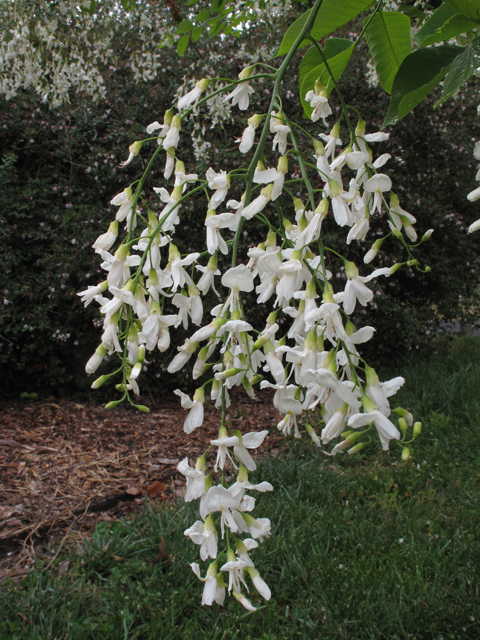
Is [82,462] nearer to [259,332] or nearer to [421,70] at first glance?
[259,332]

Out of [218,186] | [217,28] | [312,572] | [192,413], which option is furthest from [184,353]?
[217,28]

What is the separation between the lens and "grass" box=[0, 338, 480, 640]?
173 cm

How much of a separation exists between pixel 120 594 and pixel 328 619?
78cm

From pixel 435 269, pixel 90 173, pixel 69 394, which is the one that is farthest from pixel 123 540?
pixel 435 269

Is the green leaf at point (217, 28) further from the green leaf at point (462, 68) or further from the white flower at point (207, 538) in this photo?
the white flower at point (207, 538)

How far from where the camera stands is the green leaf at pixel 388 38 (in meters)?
0.98

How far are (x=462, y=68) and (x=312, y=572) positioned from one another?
1869 mm

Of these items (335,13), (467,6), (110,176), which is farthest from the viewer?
(110,176)

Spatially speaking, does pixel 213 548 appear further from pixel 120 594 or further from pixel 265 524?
pixel 120 594

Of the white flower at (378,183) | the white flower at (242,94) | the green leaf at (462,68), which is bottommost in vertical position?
the white flower at (378,183)

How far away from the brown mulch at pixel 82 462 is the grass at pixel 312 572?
0.27m

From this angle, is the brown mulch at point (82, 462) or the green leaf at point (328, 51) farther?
the brown mulch at point (82, 462)

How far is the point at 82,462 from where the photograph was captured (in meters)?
3.20

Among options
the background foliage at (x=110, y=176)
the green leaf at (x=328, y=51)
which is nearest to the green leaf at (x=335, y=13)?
the green leaf at (x=328, y=51)
